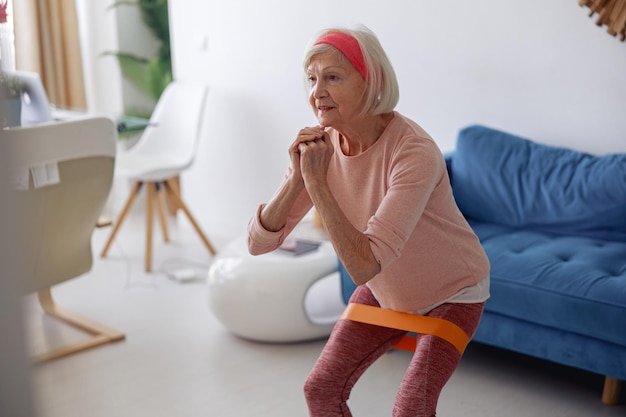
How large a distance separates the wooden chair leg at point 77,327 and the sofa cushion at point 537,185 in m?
1.50

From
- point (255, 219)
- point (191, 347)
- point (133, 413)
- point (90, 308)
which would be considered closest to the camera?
point (255, 219)

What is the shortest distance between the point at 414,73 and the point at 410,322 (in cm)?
206

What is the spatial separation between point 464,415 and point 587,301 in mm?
523

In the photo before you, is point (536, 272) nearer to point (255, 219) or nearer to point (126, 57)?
point (255, 219)

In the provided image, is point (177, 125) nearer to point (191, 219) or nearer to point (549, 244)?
point (191, 219)

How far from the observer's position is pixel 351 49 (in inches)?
70.4


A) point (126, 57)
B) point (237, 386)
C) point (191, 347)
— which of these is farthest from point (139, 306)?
point (126, 57)

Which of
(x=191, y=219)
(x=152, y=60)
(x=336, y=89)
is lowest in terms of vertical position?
(x=191, y=219)

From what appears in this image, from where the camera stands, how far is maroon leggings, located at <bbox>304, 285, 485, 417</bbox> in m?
1.79

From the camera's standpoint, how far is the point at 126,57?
5.48m

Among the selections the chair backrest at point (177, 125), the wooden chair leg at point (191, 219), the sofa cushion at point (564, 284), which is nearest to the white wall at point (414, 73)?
the chair backrest at point (177, 125)

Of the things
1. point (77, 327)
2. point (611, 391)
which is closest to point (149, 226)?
point (77, 327)

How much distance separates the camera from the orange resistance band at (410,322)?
1845 mm

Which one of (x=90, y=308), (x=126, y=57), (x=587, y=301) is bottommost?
(x=90, y=308)
